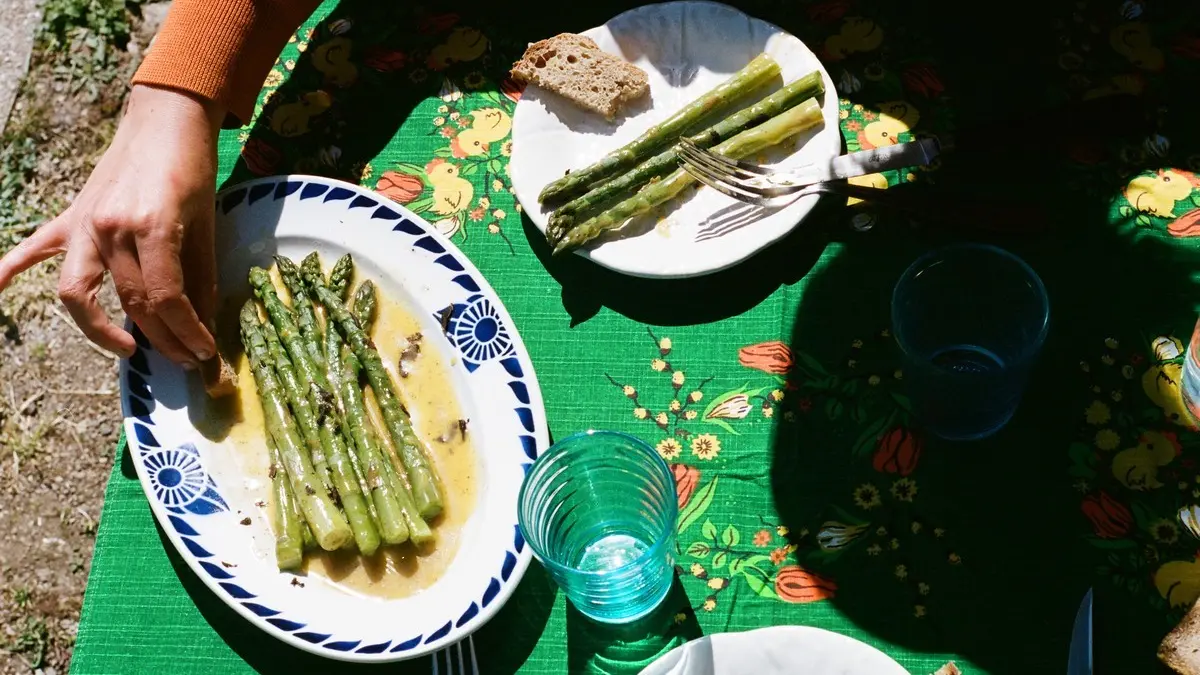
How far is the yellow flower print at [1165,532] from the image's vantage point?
194 cm

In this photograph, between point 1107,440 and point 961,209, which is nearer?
point 1107,440

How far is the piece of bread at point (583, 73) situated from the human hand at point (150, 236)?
0.78m

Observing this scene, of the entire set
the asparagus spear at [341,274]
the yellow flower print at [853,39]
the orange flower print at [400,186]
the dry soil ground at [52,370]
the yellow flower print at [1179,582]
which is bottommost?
the dry soil ground at [52,370]

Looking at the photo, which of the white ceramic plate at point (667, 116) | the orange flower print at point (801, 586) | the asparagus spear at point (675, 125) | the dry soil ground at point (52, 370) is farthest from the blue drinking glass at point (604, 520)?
the dry soil ground at point (52, 370)

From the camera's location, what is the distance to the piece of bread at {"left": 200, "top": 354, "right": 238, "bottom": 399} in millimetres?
2242

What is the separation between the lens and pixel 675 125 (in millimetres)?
2402

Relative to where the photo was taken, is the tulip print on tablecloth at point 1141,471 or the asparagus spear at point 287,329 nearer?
the tulip print on tablecloth at point 1141,471

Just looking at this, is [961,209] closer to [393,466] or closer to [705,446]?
[705,446]

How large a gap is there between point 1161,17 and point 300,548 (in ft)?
7.64

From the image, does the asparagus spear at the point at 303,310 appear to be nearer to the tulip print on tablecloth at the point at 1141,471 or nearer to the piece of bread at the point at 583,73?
the piece of bread at the point at 583,73

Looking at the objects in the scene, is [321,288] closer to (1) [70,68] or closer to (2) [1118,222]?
(2) [1118,222]

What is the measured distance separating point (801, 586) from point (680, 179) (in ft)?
3.04

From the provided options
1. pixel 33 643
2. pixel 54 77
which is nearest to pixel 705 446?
pixel 33 643

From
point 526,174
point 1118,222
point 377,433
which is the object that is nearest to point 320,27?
point 526,174
